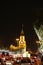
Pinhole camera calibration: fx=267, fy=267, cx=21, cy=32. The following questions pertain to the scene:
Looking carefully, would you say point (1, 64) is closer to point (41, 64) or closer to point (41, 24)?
point (41, 64)

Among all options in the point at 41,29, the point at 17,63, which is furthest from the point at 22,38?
the point at 17,63

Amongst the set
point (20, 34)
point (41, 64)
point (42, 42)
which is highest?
point (20, 34)

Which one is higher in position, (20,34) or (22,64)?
(20,34)

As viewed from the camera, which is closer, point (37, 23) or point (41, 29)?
point (37, 23)

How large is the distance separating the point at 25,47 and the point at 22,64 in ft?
180

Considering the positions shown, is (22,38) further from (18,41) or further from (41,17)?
(41,17)

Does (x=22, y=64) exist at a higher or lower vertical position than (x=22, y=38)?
lower

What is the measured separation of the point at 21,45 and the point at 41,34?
42206 millimetres

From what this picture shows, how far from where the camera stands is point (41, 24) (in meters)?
24.1

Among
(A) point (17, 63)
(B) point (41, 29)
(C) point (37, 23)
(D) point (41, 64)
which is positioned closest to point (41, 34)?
(B) point (41, 29)

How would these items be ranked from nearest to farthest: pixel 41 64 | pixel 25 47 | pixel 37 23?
pixel 41 64
pixel 37 23
pixel 25 47

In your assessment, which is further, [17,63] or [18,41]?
[18,41]

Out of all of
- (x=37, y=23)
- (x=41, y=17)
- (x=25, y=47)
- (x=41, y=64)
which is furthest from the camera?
(x=25, y=47)

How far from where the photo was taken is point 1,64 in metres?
14.7
